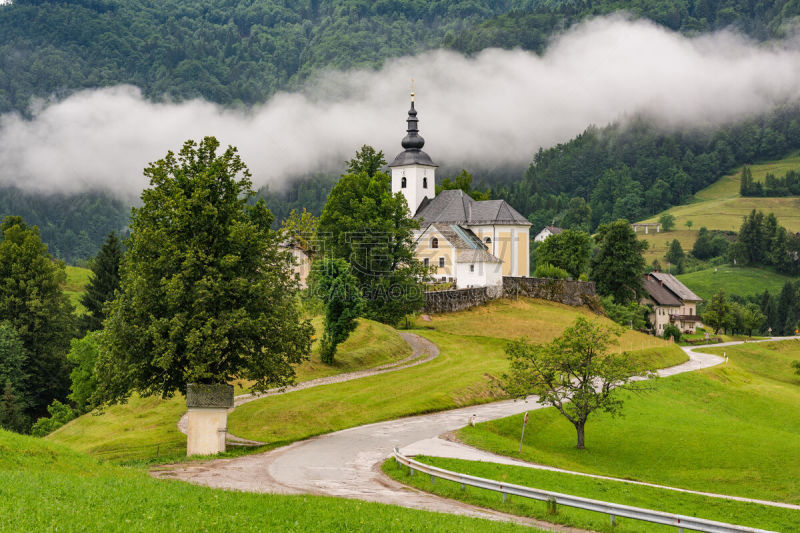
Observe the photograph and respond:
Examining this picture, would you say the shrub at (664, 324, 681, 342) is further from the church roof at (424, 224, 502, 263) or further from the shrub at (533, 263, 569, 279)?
the church roof at (424, 224, 502, 263)

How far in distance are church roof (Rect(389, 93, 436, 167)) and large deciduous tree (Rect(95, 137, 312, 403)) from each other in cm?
6800

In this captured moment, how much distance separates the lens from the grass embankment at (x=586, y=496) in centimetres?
2222

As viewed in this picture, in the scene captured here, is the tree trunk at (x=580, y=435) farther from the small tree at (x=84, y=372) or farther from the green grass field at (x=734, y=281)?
the green grass field at (x=734, y=281)

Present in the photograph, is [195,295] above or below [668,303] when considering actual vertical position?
above

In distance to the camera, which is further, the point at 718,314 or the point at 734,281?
the point at 734,281

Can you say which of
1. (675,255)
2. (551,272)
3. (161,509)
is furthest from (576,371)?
(675,255)

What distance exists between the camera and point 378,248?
69375 millimetres

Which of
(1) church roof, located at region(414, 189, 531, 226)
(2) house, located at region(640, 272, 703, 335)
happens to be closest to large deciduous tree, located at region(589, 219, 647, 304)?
(2) house, located at region(640, 272, 703, 335)

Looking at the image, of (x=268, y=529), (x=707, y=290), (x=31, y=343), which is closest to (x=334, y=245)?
(x=31, y=343)

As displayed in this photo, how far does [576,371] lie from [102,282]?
4652 centimetres

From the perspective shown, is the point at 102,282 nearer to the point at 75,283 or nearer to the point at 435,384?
the point at 75,283

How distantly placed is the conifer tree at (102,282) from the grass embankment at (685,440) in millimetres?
41402

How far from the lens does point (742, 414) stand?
175ft

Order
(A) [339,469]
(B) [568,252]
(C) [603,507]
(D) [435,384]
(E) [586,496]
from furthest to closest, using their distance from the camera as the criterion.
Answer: (B) [568,252] → (D) [435,384] → (A) [339,469] → (E) [586,496] → (C) [603,507]
